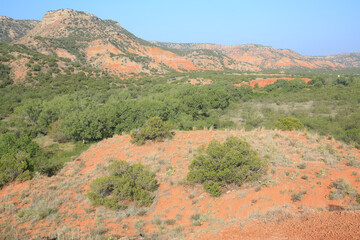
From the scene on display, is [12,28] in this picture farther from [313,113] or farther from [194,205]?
[194,205]

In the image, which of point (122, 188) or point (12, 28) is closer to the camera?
point (122, 188)

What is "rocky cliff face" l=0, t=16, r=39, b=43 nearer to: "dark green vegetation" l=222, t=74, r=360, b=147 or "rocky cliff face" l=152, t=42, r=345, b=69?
"rocky cliff face" l=152, t=42, r=345, b=69

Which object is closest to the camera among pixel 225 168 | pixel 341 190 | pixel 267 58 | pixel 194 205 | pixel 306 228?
pixel 306 228

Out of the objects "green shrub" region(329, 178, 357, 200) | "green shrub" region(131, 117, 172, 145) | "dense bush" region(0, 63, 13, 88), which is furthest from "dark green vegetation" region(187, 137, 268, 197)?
"dense bush" region(0, 63, 13, 88)

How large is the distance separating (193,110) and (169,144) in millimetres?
14237

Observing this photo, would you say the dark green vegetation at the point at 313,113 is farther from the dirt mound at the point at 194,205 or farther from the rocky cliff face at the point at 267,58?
the rocky cliff face at the point at 267,58

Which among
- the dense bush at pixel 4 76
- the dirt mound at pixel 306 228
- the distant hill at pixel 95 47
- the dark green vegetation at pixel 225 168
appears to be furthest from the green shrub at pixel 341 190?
the distant hill at pixel 95 47

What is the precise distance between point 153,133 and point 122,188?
7.55 m

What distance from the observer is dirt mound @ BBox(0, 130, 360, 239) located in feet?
21.0

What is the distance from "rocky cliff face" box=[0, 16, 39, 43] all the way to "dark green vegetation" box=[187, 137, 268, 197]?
367ft

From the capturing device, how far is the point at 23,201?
368 inches

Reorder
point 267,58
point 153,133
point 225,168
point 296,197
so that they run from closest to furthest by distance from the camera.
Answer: point 296,197, point 225,168, point 153,133, point 267,58

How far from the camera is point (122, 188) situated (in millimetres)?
9617

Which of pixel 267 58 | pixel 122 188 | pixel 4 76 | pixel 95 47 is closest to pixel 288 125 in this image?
pixel 122 188
